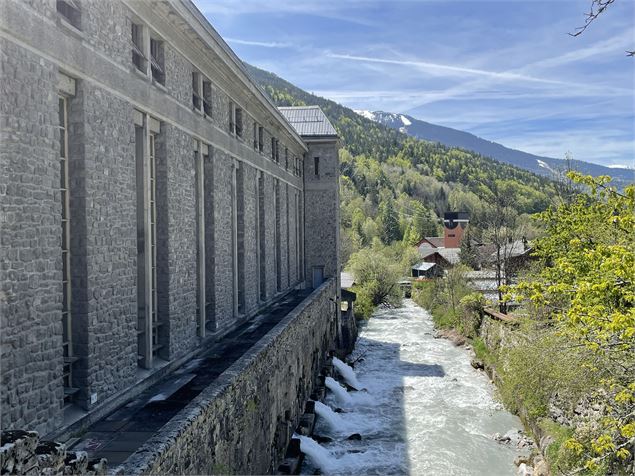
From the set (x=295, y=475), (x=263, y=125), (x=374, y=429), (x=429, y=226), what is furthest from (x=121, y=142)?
(x=429, y=226)

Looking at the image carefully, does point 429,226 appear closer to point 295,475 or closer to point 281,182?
point 281,182

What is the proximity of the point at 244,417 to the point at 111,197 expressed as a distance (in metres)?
4.38

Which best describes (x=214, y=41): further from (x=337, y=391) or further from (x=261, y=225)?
(x=337, y=391)

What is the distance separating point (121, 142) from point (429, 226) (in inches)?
3656

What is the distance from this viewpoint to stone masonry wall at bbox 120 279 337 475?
6.79 m

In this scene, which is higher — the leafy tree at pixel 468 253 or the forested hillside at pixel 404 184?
the forested hillside at pixel 404 184

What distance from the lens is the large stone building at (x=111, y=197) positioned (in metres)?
7.12

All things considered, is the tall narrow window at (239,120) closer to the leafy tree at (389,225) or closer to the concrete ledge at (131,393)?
the concrete ledge at (131,393)

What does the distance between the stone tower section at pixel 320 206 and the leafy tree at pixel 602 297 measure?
14.8 metres

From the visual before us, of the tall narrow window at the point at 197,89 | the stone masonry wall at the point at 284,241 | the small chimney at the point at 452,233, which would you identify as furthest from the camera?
the small chimney at the point at 452,233

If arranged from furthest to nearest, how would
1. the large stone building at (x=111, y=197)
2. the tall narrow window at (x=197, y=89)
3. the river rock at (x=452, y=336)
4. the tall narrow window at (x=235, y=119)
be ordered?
the river rock at (x=452, y=336)
the tall narrow window at (x=235, y=119)
the tall narrow window at (x=197, y=89)
the large stone building at (x=111, y=197)

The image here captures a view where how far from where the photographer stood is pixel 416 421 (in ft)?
65.8

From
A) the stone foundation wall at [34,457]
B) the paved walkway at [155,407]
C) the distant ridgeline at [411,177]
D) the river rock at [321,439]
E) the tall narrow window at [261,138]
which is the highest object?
the distant ridgeline at [411,177]

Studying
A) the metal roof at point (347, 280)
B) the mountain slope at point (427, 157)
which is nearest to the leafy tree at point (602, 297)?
the metal roof at point (347, 280)
